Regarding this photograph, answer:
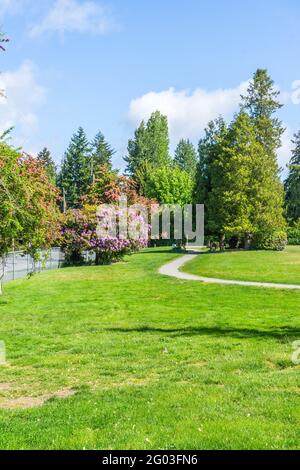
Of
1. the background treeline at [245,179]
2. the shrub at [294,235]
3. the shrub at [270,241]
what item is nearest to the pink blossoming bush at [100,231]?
the background treeline at [245,179]

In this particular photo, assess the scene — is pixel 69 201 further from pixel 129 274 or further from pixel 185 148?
pixel 129 274

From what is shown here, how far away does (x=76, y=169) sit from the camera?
88438 millimetres

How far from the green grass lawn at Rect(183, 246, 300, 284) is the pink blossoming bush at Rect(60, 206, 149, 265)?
6.30 metres

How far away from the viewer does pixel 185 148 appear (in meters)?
99.9

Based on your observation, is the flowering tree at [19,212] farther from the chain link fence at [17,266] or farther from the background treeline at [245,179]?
the background treeline at [245,179]

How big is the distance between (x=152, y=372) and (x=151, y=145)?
3033 inches

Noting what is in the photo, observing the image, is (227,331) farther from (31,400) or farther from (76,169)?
(76,169)

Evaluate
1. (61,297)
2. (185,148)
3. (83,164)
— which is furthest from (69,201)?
(61,297)

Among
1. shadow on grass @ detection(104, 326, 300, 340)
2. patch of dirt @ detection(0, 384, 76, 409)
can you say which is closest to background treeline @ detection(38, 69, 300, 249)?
shadow on grass @ detection(104, 326, 300, 340)

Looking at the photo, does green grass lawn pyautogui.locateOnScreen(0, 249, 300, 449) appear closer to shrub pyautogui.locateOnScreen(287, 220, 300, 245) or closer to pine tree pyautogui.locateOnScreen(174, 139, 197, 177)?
shrub pyautogui.locateOnScreen(287, 220, 300, 245)

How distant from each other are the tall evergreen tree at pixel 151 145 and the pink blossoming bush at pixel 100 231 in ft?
146

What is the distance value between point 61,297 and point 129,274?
9738 mm

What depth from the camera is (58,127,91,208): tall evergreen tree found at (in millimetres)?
86375

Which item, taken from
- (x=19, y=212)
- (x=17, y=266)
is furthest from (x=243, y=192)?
(x=19, y=212)
